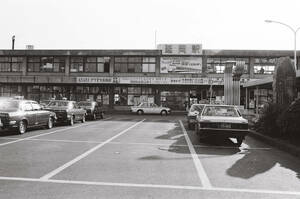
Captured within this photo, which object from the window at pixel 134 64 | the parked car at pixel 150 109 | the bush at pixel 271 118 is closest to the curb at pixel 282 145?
the bush at pixel 271 118

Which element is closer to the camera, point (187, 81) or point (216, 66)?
point (187, 81)

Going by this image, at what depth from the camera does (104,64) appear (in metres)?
39.8

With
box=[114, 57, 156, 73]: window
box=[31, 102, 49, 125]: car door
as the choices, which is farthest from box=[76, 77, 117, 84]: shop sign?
box=[31, 102, 49, 125]: car door

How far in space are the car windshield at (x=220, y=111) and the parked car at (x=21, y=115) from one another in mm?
7903

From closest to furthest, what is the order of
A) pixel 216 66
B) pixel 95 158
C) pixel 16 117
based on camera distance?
1. pixel 95 158
2. pixel 16 117
3. pixel 216 66

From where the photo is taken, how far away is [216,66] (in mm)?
38781

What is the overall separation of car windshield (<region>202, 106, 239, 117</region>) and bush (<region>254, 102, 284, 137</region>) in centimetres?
185

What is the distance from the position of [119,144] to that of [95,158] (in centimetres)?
287

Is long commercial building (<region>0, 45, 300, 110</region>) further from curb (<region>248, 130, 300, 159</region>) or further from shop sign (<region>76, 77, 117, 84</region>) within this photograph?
curb (<region>248, 130, 300, 159</region>)

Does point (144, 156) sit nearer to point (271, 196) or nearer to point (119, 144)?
point (119, 144)

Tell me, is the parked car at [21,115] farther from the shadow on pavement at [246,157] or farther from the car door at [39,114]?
the shadow on pavement at [246,157]

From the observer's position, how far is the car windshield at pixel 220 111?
1268 centimetres

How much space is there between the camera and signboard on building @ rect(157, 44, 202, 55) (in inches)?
1492

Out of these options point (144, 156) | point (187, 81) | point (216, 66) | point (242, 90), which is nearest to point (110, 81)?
point (187, 81)
